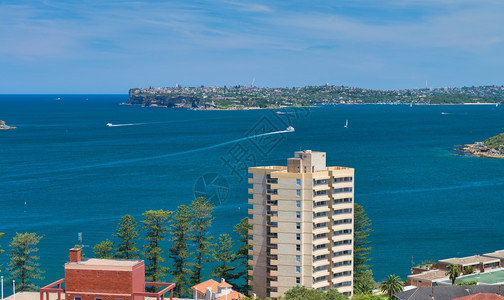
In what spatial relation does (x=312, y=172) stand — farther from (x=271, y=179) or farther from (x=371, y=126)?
(x=371, y=126)

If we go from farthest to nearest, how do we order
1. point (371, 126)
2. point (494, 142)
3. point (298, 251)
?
1. point (371, 126)
2. point (494, 142)
3. point (298, 251)

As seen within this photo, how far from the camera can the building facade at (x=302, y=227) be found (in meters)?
34.7

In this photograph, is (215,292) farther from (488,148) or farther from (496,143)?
(496,143)

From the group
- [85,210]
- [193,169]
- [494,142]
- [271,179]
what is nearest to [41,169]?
[193,169]

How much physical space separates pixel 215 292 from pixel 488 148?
3747 inches

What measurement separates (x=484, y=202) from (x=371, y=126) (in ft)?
335

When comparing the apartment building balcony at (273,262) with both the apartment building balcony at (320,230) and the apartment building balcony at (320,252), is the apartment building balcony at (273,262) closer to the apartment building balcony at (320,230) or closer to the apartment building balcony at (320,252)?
the apartment building balcony at (320,252)

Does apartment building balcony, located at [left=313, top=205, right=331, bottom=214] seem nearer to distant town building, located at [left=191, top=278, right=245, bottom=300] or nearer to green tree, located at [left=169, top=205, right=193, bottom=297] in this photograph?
distant town building, located at [left=191, top=278, right=245, bottom=300]

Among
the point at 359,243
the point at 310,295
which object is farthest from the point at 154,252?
the point at 310,295

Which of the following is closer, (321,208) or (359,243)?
(321,208)

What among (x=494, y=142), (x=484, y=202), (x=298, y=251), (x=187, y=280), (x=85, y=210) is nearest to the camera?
(x=298, y=251)

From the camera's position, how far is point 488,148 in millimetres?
115000

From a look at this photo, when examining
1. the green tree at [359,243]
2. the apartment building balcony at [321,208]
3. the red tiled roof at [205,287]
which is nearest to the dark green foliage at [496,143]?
the green tree at [359,243]

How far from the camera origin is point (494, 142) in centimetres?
11912
